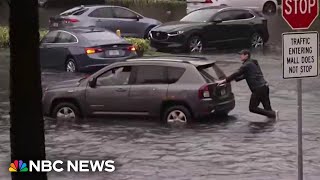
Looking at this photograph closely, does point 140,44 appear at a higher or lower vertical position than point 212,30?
lower

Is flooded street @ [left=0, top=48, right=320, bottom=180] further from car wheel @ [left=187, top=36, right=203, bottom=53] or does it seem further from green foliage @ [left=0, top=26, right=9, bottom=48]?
green foliage @ [left=0, top=26, right=9, bottom=48]

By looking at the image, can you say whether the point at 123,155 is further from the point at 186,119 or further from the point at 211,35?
the point at 211,35

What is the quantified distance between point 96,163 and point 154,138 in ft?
8.64

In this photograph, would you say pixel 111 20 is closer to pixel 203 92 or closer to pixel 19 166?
pixel 203 92

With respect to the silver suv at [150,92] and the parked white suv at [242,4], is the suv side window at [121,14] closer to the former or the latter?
the parked white suv at [242,4]

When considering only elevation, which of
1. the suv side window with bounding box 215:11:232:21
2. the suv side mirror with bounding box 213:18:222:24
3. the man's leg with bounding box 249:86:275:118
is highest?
the suv side window with bounding box 215:11:232:21

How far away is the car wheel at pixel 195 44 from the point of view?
26.4 metres

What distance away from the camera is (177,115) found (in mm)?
14867

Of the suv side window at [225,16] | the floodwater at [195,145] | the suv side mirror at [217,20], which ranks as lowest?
the floodwater at [195,145]

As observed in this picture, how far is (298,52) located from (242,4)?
27899 millimetres

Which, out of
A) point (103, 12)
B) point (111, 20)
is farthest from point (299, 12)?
point (103, 12)

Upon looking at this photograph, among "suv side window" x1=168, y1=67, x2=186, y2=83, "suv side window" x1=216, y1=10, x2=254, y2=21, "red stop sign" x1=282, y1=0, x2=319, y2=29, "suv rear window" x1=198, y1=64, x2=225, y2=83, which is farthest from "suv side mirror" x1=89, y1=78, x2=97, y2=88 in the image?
"suv side window" x1=216, y1=10, x2=254, y2=21

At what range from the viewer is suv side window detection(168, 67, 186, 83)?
14898mm

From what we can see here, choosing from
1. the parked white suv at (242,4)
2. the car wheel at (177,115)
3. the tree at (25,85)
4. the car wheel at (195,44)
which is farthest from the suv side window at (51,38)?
the tree at (25,85)
